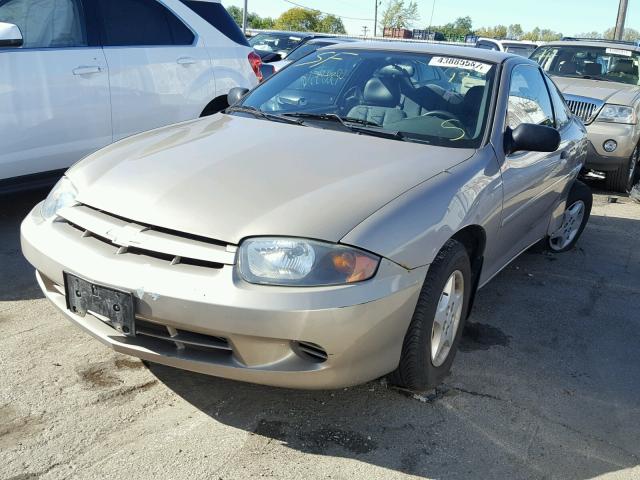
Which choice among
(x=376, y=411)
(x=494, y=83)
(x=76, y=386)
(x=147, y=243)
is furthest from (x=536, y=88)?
(x=76, y=386)

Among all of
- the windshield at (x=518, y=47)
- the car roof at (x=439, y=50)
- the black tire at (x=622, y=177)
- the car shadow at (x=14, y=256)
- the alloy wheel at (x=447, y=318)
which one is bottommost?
the black tire at (x=622, y=177)

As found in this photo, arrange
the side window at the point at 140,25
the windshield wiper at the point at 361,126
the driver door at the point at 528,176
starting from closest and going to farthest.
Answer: the windshield wiper at the point at 361,126
the driver door at the point at 528,176
the side window at the point at 140,25

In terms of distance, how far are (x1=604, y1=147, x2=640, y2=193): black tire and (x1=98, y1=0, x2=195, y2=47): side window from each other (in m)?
5.24

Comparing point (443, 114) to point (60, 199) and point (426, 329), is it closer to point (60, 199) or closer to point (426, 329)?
point (426, 329)

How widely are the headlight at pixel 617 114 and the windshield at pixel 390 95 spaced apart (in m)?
4.70

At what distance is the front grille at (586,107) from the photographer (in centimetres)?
798

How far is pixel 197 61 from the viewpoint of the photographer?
234 inches

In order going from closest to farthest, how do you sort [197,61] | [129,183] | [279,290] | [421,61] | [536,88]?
[279,290], [129,183], [421,61], [536,88], [197,61]

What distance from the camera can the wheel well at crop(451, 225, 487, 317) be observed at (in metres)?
3.28

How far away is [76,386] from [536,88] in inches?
133

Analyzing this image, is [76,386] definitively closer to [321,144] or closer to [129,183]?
[129,183]

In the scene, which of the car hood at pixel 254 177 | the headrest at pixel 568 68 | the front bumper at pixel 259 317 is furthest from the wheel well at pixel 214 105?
the headrest at pixel 568 68

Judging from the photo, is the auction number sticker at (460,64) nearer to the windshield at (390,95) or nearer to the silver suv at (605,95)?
the windshield at (390,95)

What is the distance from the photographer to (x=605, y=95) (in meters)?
8.12
